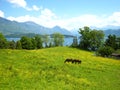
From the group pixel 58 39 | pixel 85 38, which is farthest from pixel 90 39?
pixel 58 39

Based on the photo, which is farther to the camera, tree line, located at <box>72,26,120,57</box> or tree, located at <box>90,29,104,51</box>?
tree, located at <box>90,29,104,51</box>

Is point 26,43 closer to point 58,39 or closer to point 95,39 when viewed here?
point 95,39

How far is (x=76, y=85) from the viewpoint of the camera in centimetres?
2220

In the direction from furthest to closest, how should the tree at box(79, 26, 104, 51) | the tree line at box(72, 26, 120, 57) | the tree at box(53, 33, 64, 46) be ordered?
the tree at box(53, 33, 64, 46), the tree at box(79, 26, 104, 51), the tree line at box(72, 26, 120, 57)

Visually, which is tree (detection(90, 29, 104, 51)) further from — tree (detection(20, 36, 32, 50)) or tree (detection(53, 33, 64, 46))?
tree (detection(53, 33, 64, 46))

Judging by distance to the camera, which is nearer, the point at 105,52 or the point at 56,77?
the point at 56,77

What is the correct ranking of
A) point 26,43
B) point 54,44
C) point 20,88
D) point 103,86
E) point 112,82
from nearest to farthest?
point 20,88, point 103,86, point 112,82, point 26,43, point 54,44

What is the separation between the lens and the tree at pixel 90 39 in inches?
4607

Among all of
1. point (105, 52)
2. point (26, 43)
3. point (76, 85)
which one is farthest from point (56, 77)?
point (26, 43)

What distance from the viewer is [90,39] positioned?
117312mm

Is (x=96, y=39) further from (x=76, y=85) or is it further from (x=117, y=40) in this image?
(x=76, y=85)

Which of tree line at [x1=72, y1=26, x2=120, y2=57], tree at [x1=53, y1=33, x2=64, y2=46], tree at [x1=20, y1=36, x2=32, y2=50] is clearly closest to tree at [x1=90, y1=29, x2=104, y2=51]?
tree line at [x1=72, y1=26, x2=120, y2=57]

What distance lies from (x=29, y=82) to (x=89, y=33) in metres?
99.5

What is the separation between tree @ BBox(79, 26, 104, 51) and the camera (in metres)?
117
